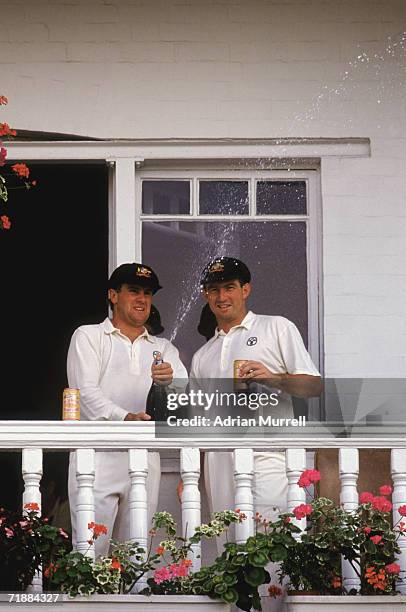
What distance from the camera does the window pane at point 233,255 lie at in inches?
466

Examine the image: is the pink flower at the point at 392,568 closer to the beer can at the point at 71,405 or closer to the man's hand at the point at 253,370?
the man's hand at the point at 253,370

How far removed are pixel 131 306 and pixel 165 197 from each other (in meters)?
1.16

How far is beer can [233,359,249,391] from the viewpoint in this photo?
10.5 meters

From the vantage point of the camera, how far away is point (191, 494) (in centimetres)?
994

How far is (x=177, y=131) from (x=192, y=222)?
0.53 m

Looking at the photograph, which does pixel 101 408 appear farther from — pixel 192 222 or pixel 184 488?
pixel 192 222

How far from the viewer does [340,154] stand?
11883 millimetres

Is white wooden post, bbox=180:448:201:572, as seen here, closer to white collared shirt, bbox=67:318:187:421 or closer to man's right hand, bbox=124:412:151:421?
man's right hand, bbox=124:412:151:421

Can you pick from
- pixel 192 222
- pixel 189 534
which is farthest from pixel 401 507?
pixel 192 222

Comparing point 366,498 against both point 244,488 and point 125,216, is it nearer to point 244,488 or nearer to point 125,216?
point 244,488

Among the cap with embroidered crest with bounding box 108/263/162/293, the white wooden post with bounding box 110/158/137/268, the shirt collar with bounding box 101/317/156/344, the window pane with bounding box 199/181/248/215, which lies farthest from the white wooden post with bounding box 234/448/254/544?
the window pane with bounding box 199/181/248/215

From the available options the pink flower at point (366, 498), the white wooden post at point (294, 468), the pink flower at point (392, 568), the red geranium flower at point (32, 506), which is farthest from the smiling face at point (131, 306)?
the pink flower at point (392, 568)

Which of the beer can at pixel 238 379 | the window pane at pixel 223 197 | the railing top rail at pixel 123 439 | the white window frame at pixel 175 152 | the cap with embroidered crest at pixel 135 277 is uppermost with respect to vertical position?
the white window frame at pixel 175 152

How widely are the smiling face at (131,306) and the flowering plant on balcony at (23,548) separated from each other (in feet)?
5.42
